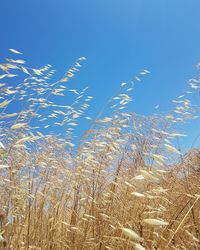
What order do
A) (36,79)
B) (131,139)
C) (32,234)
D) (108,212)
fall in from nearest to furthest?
1. (108,212)
2. (32,234)
3. (131,139)
4. (36,79)

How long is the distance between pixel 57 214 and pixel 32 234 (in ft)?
1.00

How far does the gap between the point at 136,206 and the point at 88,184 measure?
1.57 feet

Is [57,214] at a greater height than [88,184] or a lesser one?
lesser

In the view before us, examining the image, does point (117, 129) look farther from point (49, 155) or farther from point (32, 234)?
point (32, 234)

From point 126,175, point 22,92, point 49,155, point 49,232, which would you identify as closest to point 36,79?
point 22,92

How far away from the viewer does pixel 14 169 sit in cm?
283

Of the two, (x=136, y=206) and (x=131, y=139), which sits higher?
(x=131, y=139)

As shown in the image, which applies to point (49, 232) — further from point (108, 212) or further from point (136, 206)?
point (136, 206)

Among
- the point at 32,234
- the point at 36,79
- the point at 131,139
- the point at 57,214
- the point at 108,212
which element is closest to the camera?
the point at 108,212

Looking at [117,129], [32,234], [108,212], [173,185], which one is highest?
[117,129]

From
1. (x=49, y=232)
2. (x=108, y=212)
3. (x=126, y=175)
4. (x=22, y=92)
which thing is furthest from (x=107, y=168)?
(x=22, y=92)

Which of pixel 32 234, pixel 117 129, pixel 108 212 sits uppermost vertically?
pixel 117 129

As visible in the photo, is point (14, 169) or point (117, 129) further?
point (117, 129)

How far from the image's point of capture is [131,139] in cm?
333
